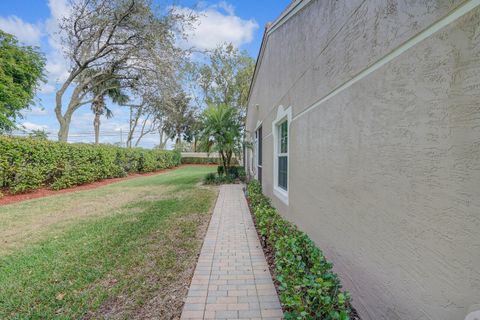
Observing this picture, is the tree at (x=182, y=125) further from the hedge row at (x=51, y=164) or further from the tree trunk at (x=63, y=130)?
the hedge row at (x=51, y=164)

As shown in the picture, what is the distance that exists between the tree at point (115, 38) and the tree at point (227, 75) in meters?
14.0

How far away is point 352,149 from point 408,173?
692 mm

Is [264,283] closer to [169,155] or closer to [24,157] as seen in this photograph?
[24,157]

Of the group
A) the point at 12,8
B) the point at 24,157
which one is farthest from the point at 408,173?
the point at 12,8

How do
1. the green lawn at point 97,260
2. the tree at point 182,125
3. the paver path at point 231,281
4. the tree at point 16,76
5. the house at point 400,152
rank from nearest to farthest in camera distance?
the house at point 400,152 < the paver path at point 231,281 < the green lawn at point 97,260 < the tree at point 16,76 < the tree at point 182,125

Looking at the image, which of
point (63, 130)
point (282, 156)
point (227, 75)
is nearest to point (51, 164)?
point (63, 130)

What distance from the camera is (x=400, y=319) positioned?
4.82ft

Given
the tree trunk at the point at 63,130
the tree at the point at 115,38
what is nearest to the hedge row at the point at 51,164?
the tree trunk at the point at 63,130

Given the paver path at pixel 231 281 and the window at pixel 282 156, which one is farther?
the window at pixel 282 156

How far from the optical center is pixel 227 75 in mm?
28828

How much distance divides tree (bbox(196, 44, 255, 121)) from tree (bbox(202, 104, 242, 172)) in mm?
15948

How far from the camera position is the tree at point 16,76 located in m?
14.1

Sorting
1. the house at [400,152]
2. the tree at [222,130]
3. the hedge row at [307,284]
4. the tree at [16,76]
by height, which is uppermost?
the tree at [16,76]

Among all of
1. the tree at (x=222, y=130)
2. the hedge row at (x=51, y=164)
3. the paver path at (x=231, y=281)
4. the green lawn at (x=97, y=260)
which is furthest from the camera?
the tree at (x=222, y=130)
